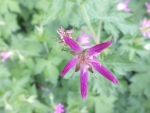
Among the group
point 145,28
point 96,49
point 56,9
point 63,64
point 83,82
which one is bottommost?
point 83,82

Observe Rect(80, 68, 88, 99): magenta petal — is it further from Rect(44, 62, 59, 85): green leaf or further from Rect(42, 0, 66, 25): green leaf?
Rect(44, 62, 59, 85): green leaf

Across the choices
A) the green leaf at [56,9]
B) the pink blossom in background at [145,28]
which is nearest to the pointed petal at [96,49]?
the green leaf at [56,9]

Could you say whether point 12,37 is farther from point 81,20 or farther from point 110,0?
point 110,0

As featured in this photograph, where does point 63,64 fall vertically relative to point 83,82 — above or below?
above

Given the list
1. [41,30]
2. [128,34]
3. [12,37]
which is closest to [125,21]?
[128,34]

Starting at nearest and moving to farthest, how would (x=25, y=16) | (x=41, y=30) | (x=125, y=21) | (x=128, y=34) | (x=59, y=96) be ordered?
1. (x=125, y=21)
2. (x=128, y=34)
3. (x=41, y=30)
4. (x=59, y=96)
5. (x=25, y=16)

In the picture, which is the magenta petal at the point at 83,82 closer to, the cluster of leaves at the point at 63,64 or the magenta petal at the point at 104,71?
the magenta petal at the point at 104,71

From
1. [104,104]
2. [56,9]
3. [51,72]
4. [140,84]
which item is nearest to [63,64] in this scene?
[51,72]

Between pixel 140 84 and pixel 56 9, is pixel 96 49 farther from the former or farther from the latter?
pixel 140 84

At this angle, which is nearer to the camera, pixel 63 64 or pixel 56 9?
pixel 56 9
